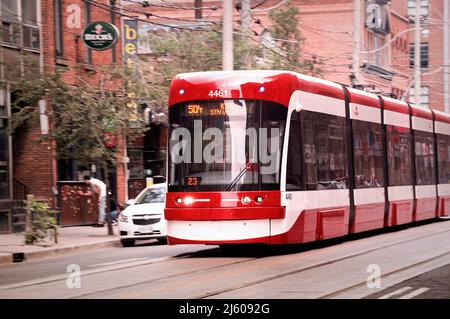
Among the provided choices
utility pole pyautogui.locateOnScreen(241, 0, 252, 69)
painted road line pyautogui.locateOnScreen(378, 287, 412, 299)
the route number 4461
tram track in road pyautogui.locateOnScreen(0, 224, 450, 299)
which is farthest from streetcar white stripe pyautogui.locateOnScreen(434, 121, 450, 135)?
painted road line pyautogui.locateOnScreen(378, 287, 412, 299)

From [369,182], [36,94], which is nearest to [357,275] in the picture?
[369,182]

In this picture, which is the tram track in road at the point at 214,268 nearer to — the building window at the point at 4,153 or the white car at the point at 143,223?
the white car at the point at 143,223

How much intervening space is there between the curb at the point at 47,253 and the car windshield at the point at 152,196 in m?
1.18

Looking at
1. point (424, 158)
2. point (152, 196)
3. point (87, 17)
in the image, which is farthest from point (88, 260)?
point (87, 17)

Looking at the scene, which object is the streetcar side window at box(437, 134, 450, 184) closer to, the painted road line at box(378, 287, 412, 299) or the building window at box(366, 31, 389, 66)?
the painted road line at box(378, 287, 412, 299)

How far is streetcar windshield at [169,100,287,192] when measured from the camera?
18.1 metres

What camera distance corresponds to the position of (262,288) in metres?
13.3

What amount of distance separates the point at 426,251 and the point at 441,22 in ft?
227

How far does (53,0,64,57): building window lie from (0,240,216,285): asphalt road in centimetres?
867

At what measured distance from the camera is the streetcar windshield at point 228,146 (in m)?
18.1

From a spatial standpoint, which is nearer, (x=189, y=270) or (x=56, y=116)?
(x=189, y=270)

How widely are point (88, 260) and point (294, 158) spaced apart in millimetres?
4818

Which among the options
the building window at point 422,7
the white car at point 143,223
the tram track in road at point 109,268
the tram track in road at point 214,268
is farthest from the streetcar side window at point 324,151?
the building window at point 422,7

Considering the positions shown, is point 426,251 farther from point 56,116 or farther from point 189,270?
point 56,116
